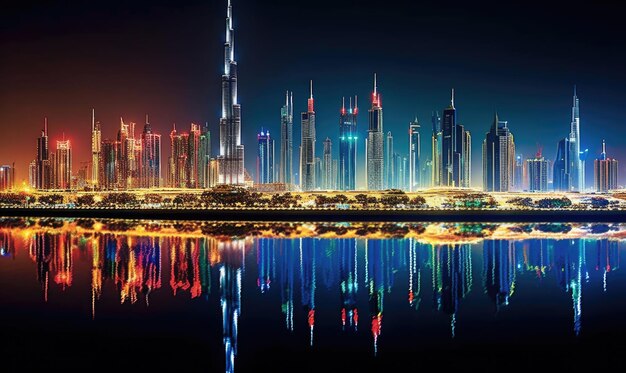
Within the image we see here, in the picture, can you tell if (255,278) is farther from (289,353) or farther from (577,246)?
(577,246)

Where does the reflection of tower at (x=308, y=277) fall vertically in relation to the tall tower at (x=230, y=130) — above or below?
below

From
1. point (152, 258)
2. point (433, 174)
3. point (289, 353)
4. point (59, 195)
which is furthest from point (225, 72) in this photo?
point (289, 353)

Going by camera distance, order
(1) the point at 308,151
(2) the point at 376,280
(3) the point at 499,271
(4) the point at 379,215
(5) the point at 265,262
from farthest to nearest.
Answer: (1) the point at 308,151, (4) the point at 379,215, (5) the point at 265,262, (3) the point at 499,271, (2) the point at 376,280

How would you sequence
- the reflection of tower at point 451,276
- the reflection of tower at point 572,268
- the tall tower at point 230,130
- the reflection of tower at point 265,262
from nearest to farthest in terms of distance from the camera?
the reflection of tower at point 451,276
the reflection of tower at point 572,268
the reflection of tower at point 265,262
the tall tower at point 230,130

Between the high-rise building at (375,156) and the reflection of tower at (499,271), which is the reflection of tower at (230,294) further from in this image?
the high-rise building at (375,156)

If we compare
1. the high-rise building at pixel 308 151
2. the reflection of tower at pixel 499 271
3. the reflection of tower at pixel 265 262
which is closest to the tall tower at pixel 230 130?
the high-rise building at pixel 308 151

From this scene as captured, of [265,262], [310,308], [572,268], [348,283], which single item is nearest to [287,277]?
[348,283]

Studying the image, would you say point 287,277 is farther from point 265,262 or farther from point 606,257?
point 606,257
